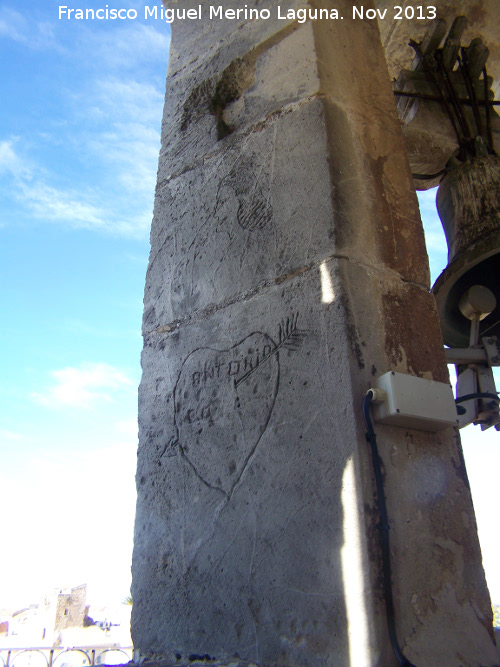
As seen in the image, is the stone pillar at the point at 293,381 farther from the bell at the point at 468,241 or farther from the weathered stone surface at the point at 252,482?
the bell at the point at 468,241

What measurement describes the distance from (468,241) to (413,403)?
999 mm

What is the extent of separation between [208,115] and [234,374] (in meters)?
1.09

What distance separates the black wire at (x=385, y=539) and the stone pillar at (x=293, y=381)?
15mm

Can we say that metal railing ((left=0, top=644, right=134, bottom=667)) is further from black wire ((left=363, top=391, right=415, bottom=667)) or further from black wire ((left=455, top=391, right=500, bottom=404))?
black wire ((left=363, top=391, right=415, bottom=667))

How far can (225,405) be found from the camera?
4.88 ft

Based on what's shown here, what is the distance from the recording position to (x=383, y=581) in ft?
3.46

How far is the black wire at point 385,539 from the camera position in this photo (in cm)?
100

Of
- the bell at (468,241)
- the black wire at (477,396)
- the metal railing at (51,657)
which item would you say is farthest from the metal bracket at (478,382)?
the metal railing at (51,657)

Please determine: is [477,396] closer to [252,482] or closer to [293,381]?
[293,381]

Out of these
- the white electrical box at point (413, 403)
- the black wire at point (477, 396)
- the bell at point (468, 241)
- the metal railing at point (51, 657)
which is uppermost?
the bell at point (468, 241)

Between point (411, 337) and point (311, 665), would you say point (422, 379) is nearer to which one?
point (411, 337)

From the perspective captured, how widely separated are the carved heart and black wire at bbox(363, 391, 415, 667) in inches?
→ 11.0

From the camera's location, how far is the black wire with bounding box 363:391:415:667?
1.00m

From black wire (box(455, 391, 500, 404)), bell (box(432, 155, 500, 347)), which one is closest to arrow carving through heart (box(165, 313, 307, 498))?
black wire (box(455, 391, 500, 404))
